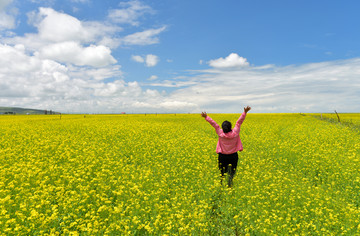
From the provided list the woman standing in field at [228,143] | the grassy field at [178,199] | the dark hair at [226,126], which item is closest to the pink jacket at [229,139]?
the woman standing in field at [228,143]

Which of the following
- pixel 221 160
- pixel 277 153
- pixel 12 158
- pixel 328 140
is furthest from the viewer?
pixel 328 140

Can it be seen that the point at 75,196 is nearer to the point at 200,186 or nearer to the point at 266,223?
the point at 200,186

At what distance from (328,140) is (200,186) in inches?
505

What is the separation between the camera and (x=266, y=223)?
4.81 m

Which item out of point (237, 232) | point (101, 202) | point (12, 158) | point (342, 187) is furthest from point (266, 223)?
point (12, 158)

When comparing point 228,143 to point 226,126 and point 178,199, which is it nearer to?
point 226,126

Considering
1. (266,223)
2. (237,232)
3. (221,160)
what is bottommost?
(237,232)

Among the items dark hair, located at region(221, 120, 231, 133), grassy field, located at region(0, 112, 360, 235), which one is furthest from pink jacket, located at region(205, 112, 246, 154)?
grassy field, located at region(0, 112, 360, 235)

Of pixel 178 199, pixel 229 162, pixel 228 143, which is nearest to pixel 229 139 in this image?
pixel 228 143

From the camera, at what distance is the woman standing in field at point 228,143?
6.80 meters

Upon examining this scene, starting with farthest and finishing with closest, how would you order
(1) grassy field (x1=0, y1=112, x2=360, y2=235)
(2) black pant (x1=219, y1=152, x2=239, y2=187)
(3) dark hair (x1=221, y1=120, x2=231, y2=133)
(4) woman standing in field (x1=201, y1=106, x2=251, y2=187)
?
1. (2) black pant (x1=219, y1=152, x2=239, y2=187)
2. (4) woman standing in field (x1=201, y1=106, x2=251, y2=187)
3. (3) dark hair (x1=221, y1=120, x2=231, y2=133)
4. (1) grassy field (x1=0, y1=112, x2=360, y2=235)

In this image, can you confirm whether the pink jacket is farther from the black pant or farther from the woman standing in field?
the black pant

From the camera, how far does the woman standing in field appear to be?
268 inches

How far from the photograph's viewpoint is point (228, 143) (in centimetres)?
705
